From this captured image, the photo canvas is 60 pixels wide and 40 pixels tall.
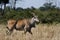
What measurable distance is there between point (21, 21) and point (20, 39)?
4486mm

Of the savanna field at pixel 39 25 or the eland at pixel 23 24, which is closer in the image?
the savanna field at pixel 39 25

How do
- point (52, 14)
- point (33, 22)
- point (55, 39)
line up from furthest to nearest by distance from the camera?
point (52, 14) → point (33, 22) → point (55, 39)

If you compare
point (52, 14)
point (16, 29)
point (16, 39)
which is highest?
point (16, 39)

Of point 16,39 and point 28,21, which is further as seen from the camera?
point 28,21

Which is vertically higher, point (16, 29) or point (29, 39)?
point (29, 39)

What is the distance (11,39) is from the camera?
31.5ft

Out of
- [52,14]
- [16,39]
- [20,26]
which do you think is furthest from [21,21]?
[52,14]

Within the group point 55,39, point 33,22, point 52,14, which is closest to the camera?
point 55,39

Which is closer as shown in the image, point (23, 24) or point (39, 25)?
point (23, 24)

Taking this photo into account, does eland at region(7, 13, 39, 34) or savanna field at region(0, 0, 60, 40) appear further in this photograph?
eland at region(7, 13, 39, 34)

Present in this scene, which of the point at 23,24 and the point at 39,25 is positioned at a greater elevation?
the point at 23,24

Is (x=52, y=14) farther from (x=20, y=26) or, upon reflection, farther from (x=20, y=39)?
(x=20, y=39)

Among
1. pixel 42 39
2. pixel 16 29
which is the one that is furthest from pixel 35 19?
pixel 42 39

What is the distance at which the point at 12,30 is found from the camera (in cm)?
1363
